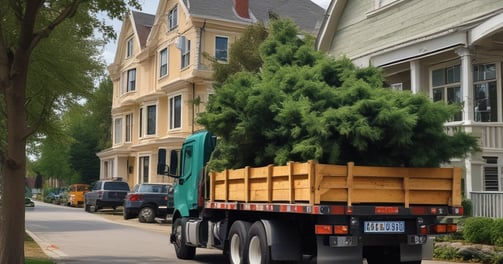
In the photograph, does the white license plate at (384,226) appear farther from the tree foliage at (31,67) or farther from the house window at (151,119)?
the house window at (151,119)

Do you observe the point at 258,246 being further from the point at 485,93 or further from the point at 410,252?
the point at 485,93

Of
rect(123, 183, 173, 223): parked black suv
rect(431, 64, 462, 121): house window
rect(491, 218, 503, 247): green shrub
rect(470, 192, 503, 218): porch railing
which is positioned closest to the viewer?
rect(491, 218, 503, 247): green shrub

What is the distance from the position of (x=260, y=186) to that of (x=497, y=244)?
6284 millimetres

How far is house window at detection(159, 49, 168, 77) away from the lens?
41.8 meters

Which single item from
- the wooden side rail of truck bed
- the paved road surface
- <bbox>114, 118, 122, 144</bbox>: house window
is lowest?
the paved road surface

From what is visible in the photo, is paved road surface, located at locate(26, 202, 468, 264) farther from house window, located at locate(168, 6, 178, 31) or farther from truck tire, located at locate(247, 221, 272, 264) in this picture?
house window, located at locate(168, 6, 178, 31)

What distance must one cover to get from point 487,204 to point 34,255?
1073cm

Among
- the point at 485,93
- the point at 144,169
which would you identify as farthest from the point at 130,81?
the point at 485,93

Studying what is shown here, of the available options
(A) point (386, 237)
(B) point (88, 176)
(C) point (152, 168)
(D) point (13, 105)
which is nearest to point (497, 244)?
(A) point (386, 237)

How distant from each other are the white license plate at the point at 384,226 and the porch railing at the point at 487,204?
691 centimetres

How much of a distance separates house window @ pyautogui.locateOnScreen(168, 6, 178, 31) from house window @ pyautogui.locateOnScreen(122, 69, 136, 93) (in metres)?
7.36

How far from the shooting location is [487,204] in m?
15.8

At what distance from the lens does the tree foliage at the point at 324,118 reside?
9.09 meters

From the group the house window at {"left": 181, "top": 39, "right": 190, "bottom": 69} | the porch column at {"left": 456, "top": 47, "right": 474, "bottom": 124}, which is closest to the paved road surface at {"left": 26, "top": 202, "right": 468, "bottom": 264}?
the porch column at {"left": 456, "top": 47, "right": 474, "bottom": 124}
